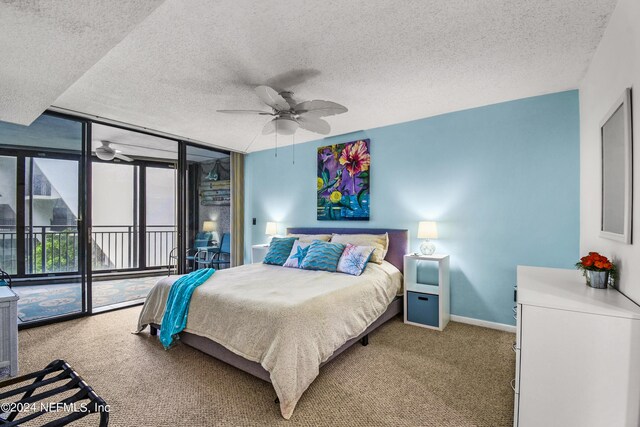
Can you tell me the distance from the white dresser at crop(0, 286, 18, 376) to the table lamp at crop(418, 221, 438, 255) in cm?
385

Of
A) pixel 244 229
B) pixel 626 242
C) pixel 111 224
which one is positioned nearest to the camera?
pixel 626 242

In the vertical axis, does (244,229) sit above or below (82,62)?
below

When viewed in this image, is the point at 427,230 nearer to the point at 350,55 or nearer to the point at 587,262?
the point at 587,262

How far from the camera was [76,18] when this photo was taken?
63.7 inches

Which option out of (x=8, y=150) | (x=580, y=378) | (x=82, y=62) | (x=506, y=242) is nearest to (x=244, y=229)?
(x=8, y=150)

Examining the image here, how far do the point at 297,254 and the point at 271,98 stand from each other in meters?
1.98

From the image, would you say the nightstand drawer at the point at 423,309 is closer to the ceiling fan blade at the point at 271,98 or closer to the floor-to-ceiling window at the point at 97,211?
the ceiling fan blade at the point at 271,98

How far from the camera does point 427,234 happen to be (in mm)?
3488

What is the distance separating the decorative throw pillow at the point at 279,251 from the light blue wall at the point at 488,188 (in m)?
1.05

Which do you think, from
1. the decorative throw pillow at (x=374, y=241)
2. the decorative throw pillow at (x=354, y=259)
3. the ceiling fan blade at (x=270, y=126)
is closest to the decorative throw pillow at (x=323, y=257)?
the decorative throw pillow at (x=354, y=259)

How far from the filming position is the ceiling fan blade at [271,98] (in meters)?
2.31

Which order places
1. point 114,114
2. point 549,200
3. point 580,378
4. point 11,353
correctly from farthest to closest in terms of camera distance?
point 114,114
point 549,200
point 11,353
point 580,378

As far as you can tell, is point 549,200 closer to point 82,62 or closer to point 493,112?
point 493,112

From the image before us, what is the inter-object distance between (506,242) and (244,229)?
4.31 m
